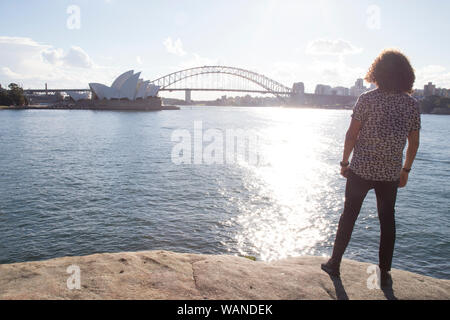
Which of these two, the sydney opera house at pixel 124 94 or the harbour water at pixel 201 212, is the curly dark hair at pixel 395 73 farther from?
the sydney opera house at pixel 124 94

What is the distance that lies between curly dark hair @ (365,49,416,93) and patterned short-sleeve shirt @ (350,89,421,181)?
61mm

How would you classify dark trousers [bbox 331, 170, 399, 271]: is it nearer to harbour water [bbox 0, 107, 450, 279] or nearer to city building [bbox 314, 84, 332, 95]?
harbour water [bbox 0, 107, 450, 279]

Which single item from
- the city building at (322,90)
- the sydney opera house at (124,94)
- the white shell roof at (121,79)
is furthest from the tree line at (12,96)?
the city building at (322,90)

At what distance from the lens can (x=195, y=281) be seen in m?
3.09

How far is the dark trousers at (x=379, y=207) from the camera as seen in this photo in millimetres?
3025

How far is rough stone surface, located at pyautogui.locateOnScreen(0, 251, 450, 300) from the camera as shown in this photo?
111 inches

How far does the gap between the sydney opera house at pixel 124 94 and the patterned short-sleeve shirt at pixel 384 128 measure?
318 ft

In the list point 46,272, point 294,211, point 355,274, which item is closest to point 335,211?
point 294,211

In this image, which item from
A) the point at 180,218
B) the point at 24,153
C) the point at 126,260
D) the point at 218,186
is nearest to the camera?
the point at 126,260

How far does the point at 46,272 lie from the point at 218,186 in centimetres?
813
